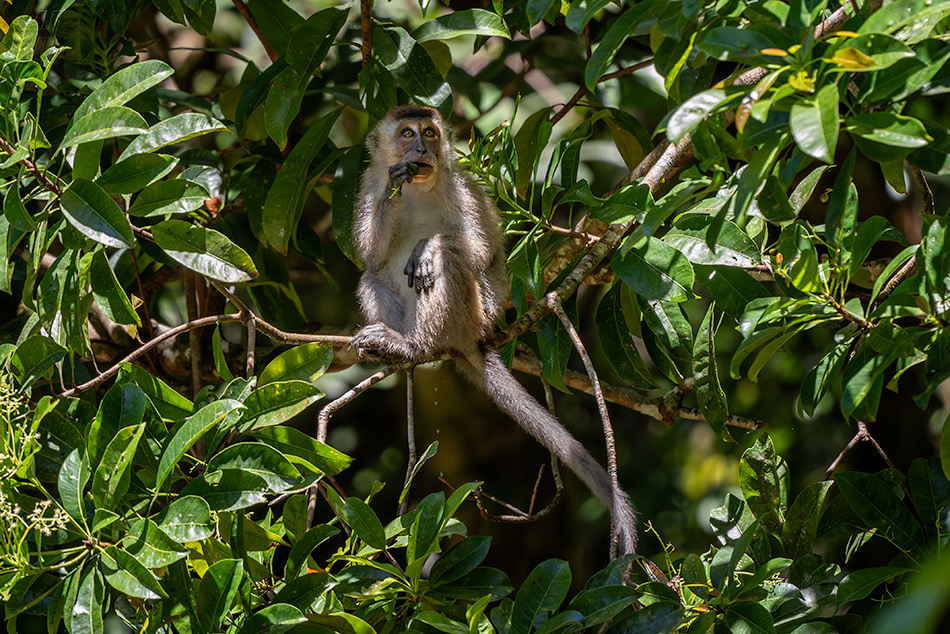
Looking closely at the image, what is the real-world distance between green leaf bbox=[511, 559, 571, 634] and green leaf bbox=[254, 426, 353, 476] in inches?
26.2

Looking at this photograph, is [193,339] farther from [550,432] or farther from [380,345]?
[550,432]

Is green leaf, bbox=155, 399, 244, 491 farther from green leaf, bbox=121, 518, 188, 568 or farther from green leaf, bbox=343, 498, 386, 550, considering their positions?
green leaf, bbox=343, 498, 386, 550

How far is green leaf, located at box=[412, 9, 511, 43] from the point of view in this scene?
3.44 m

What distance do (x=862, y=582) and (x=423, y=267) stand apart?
238 centimetres

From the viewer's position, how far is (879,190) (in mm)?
5316

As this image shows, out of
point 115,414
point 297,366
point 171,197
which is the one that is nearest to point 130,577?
point 115,414

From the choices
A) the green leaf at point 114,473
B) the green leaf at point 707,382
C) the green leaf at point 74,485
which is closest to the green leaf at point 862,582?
the green leaf at point 707,382

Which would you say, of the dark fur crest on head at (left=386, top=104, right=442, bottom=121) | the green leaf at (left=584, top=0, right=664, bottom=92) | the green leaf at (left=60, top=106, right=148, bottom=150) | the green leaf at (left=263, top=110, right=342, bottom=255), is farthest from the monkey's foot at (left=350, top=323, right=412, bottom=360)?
the green leaf at (left=584, top=0, right=664, bottom=92)

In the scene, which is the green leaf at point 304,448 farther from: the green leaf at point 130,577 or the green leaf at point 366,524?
the green leaf at point 130,577

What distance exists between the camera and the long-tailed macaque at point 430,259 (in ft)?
13.2

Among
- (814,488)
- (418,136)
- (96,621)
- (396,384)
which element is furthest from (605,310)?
(396,384)

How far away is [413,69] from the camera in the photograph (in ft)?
12.0

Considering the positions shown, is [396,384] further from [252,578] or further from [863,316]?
[863,316]

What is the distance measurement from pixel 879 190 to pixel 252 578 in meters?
4.46
